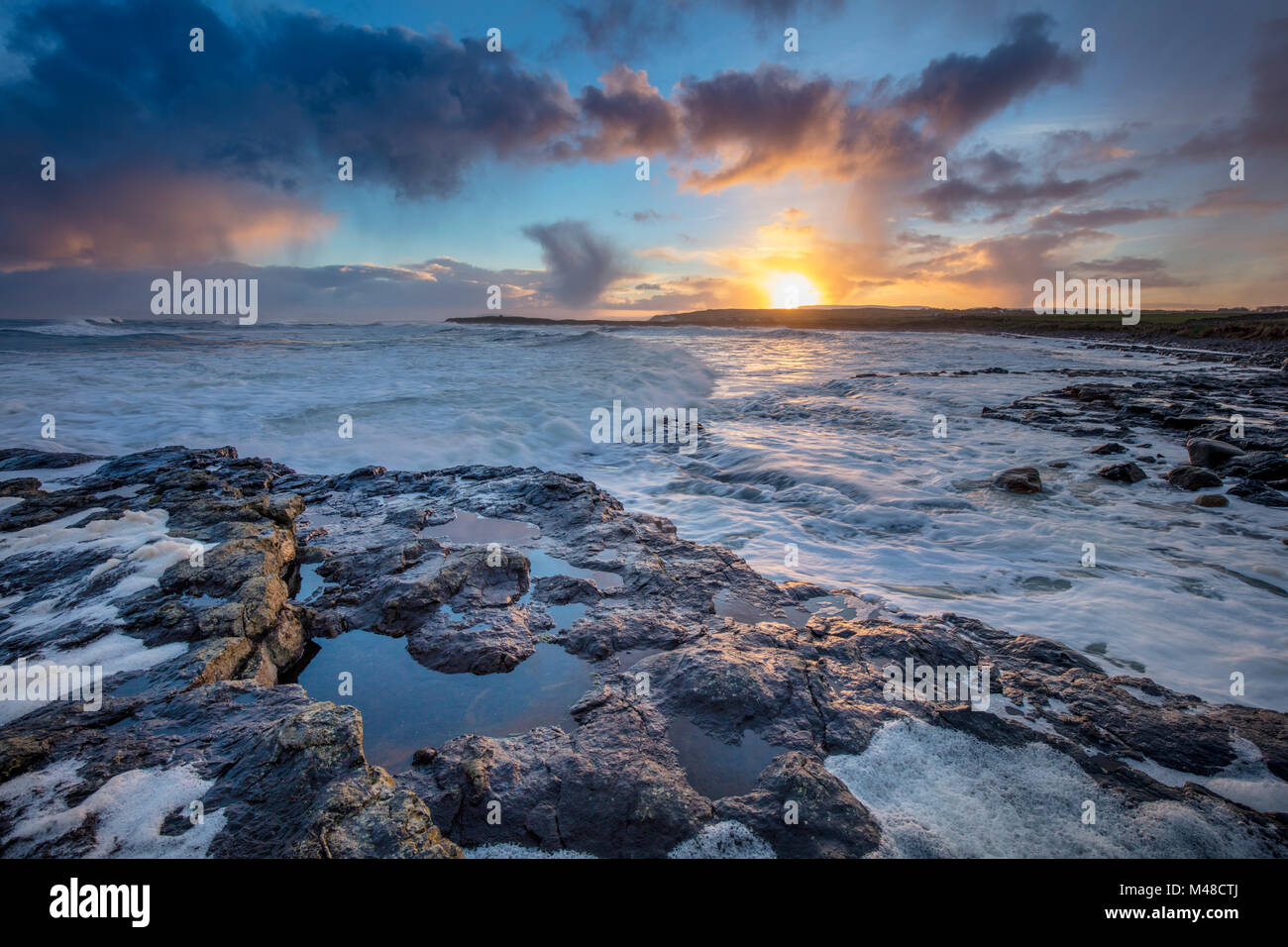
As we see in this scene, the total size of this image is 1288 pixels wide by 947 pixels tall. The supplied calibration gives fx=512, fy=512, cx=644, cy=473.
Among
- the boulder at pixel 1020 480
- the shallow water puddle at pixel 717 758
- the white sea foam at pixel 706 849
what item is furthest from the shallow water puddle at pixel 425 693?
the boulder at pixel 1020 480

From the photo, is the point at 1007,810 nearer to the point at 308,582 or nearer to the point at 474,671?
the point at 474,671

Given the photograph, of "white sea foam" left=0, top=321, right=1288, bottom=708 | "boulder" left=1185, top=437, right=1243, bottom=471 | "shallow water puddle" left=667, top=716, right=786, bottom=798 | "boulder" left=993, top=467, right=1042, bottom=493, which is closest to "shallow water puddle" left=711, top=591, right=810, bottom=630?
"white sea foam" left=0, top=321, right=1288, bottom=708

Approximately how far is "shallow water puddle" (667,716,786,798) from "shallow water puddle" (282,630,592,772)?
0.62 metres

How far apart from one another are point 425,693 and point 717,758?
1811 millimetres

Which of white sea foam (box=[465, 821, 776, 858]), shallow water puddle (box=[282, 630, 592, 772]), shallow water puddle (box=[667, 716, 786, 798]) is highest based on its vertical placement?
shallow water puddle (box=[282, 630, 592, 772])

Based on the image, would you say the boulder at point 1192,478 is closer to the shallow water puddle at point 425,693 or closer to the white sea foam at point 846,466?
the white sea foam at point 846,466

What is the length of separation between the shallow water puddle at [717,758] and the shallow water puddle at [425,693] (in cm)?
62

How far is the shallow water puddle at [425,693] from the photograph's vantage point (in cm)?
282

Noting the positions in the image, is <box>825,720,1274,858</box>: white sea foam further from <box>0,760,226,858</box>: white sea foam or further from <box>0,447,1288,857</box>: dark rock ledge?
<box>0,760,226,858</box>: white sea foam

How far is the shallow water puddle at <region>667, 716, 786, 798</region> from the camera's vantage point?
8.02 ft

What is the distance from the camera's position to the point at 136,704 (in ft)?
8.89
